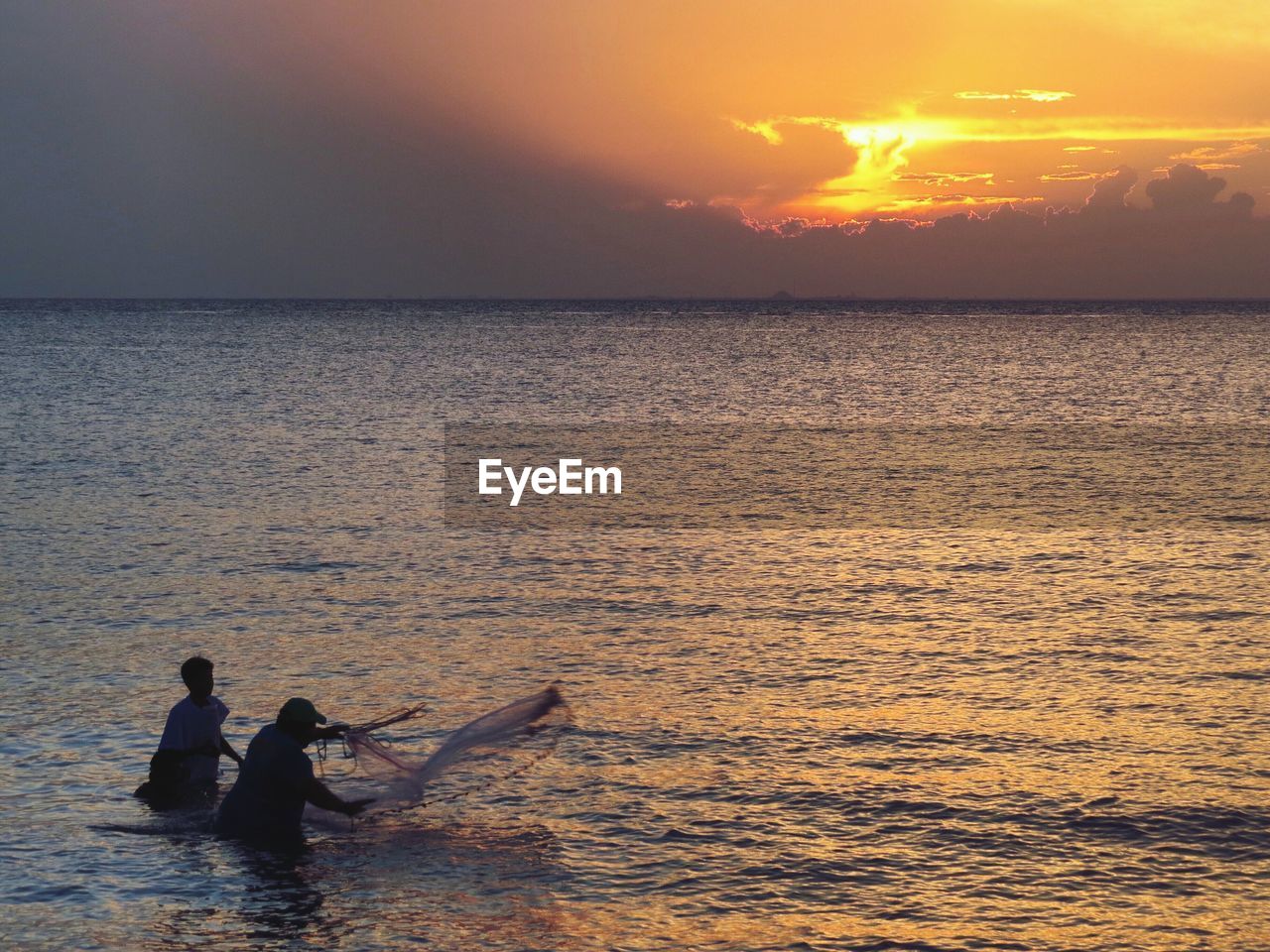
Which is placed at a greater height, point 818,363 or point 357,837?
point 818,363

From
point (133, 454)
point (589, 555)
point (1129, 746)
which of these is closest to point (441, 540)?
point (589, 555)

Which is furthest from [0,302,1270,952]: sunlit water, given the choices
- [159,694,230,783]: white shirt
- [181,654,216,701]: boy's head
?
[181,654,216,701]: boy's head

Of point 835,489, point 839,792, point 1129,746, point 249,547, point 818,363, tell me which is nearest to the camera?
point 839,792

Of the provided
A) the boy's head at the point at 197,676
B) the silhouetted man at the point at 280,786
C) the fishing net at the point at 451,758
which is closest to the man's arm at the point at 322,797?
the silhouetted man at the point at 280,786

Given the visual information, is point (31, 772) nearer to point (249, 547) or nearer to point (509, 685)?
point (509, 685)

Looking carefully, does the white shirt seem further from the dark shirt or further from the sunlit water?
Result: the dark shirt

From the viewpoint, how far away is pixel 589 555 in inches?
1128

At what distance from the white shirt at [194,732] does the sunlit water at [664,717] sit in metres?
0.68

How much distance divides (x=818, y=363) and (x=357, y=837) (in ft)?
386

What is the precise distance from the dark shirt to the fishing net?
3.65 feet

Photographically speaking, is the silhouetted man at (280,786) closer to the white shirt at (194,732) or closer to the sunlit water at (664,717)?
the sunlit water at (664,717)

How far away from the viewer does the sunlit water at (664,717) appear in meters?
11.1

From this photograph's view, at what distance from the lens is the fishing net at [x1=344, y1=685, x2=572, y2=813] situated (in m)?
13.6

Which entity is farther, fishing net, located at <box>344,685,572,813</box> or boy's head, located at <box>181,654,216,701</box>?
fishing net, located at <box>344,685,572,813</box>
